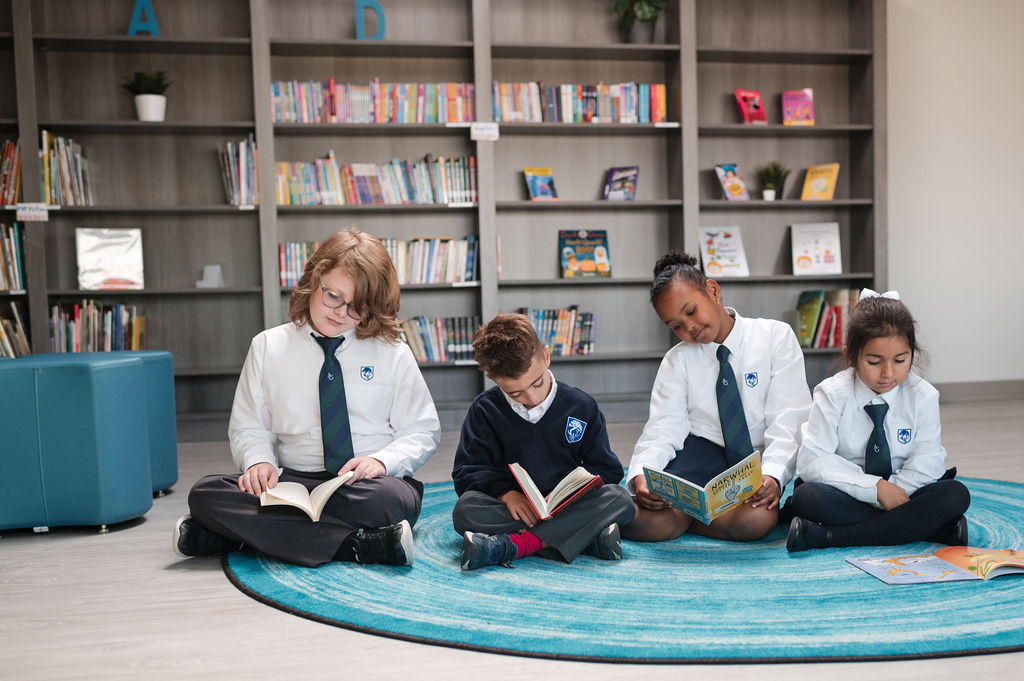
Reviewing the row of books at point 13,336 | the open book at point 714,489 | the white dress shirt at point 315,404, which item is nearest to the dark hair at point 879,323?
the open book at point 714,489

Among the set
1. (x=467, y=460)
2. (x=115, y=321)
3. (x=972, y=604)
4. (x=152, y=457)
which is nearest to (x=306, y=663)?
(x=467, y=460)

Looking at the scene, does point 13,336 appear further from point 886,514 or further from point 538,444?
point 886,514

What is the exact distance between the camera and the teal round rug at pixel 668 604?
1.39 metres

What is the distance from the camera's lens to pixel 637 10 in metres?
4.18

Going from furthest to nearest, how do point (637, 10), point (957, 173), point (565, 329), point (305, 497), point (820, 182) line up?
point (957, 173) → point (820, 182) → point (565, 329) → point (637, 10) → point (305, 497)

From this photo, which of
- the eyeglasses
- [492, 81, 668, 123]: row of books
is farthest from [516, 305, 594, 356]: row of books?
the eyeglasses

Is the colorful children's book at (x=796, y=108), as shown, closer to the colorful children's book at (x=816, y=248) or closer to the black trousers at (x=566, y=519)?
the colorful children's book at (x=816, y=248)

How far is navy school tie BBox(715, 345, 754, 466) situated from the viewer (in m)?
2.15

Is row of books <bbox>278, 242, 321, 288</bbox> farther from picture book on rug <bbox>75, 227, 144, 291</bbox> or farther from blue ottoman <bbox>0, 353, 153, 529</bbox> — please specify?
blue ottoman <bbox>0, 353, 153, 529</bbox>

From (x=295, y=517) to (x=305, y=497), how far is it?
3.4 inches

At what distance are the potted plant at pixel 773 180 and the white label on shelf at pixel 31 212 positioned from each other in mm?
3644

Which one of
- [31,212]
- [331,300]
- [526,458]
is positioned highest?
[31,212]

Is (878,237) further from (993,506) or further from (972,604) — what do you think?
(972,604)

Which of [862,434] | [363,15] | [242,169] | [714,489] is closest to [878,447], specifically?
[862,434]
